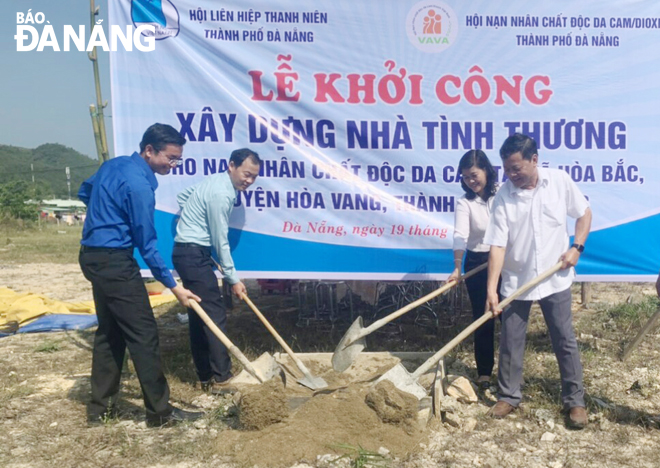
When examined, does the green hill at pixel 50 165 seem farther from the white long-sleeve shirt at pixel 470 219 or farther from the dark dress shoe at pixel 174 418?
the white long-sleeve shirt at pixel 470 219

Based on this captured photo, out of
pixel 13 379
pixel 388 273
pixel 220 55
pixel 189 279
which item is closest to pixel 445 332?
pixel 388 273

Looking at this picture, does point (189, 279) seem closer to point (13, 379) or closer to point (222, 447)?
point (222, 447)

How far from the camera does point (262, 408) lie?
344 centimetres

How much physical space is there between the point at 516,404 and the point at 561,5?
2952 millimetres

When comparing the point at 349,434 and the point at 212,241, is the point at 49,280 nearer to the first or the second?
the point at 212,241

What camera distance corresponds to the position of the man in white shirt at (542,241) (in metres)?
3.59

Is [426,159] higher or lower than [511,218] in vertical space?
higher

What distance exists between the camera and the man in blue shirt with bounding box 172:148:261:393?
13.7ft

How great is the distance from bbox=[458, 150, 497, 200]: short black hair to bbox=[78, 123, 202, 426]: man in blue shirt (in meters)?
1.85

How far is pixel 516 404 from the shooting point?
12.7 feet

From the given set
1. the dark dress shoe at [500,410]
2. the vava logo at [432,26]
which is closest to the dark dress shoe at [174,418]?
the dark dress shoe at [500,410]

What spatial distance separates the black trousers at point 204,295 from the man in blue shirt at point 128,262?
0.54 m

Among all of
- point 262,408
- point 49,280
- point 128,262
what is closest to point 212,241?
point 128,262

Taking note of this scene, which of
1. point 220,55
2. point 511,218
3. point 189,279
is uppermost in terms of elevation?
point 220,55
